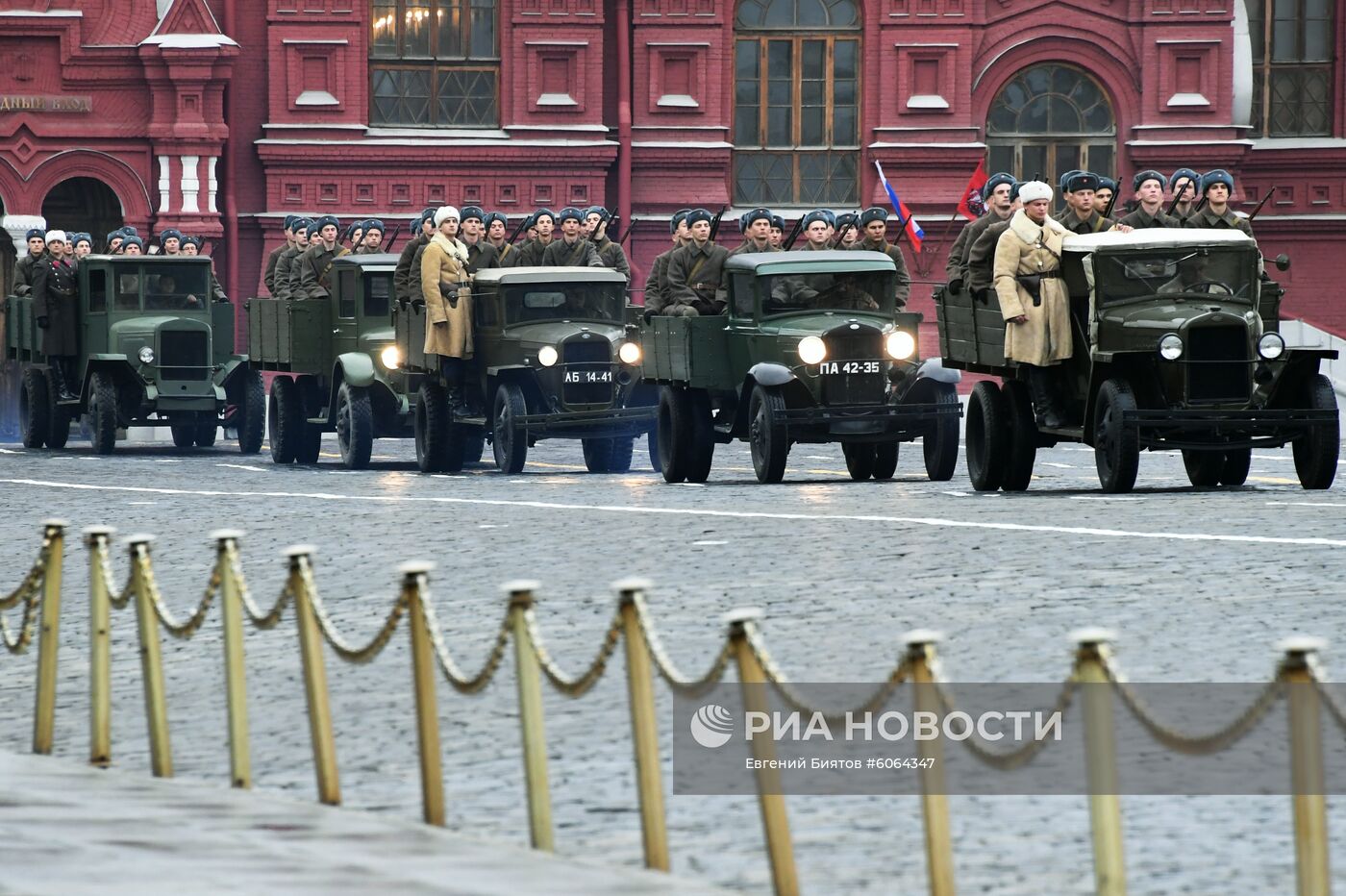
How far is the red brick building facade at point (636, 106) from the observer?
1367 inches

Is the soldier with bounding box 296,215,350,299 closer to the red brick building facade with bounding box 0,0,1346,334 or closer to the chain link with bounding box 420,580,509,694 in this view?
the red brick building facade with bounding box 0,0,1346,334

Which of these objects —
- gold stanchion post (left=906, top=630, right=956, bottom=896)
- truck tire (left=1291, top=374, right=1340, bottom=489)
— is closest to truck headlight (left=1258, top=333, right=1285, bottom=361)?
truck tire (left=1291, top=374, right=1340, bottom=489)

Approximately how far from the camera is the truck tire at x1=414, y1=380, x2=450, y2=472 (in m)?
22.8

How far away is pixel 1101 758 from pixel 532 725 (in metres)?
1.81

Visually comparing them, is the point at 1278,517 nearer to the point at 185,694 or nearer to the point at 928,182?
the point at 185,694

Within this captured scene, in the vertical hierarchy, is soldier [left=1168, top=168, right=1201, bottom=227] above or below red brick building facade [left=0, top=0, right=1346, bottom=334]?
below

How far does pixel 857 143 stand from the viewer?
3553cm

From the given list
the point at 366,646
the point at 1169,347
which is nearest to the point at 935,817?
the point at 366,646

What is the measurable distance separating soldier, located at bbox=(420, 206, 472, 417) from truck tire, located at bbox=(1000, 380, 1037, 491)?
17.5 ft

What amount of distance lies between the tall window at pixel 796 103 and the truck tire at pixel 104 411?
1117 centimetres

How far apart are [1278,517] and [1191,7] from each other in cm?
2019

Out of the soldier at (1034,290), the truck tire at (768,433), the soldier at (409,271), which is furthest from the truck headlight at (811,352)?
the soldier at (409,271)

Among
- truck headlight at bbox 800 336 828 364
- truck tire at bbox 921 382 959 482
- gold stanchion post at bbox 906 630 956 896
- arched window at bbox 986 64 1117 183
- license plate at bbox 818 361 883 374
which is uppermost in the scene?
arched window at bbox 986 64 1117 183

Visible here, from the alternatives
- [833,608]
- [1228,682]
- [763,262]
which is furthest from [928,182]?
[1228,682]
